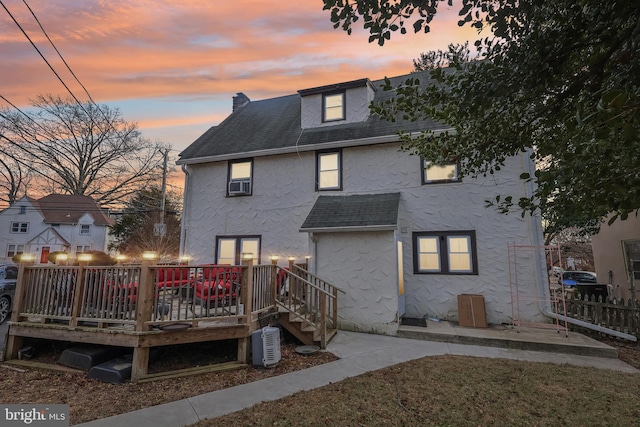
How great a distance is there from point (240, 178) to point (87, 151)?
78.2 ft

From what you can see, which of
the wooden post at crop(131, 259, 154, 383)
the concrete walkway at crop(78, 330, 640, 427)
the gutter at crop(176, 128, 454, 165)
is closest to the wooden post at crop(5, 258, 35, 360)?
the wooden post at crop(131, 259, 154, 383)

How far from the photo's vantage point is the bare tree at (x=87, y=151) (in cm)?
2339

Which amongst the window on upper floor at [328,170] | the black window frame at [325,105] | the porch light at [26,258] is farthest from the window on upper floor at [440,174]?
the porch light at [26,258]

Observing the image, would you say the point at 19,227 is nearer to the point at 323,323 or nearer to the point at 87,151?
the point at 87,151

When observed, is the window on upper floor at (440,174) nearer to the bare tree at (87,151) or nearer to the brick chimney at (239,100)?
the brick chimney at (239,100)

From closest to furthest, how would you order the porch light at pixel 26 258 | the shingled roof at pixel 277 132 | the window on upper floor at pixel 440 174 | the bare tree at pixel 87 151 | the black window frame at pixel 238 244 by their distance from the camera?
the porch light at pixel 26 258, the window on upper floor at pixel 440 174, the shingled roof at pixel 277 132, the black window frame at pixel 238 244, the bare tree at pixel 87 151

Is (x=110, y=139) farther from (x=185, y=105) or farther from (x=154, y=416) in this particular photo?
(x=154, y=416)

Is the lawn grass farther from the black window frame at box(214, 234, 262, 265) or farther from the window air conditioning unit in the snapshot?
the window air conditioning unit

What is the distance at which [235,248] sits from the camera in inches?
421

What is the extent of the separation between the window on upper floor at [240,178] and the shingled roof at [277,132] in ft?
1.29

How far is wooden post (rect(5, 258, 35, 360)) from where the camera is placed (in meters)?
5.89

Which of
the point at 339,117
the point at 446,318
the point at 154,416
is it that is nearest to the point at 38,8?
the point at 339,117

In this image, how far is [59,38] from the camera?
327 inches

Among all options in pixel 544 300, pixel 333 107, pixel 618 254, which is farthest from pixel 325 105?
pixel 618 254
